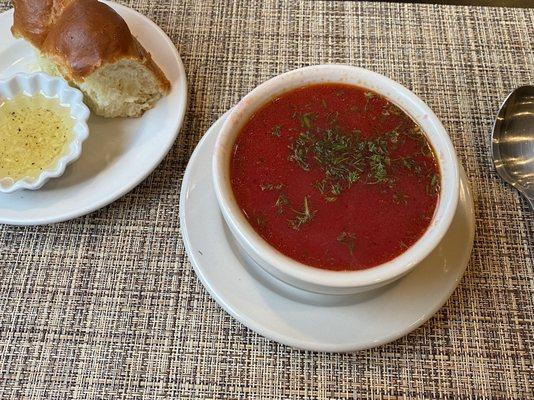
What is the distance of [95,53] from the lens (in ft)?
4.34

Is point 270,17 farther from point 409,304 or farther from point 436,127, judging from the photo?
point 409,304

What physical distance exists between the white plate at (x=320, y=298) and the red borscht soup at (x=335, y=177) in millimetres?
141

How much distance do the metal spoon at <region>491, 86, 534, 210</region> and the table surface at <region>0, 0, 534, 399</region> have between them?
30 millimetres

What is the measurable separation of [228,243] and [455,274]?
0.48 meters

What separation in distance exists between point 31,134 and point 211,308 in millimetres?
664

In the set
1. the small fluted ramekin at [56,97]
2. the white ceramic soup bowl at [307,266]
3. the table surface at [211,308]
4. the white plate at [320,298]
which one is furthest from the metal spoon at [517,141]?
the small fluted ramekin at [56,97]

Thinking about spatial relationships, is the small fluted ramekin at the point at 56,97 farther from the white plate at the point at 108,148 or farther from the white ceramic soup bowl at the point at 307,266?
the white ceramic soup bowl at the point at 307,266

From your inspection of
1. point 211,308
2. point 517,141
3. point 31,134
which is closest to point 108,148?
point 31,134

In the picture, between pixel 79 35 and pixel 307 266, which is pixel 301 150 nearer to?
pixel 307 266

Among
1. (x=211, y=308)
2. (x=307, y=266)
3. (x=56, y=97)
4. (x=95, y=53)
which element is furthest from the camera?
(x=56, y=97)

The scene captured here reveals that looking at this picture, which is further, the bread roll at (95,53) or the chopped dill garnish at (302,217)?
the bread roll at (95,53)

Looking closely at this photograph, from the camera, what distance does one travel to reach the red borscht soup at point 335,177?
1002mm

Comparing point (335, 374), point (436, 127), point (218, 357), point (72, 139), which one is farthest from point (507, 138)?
point (72, 139)

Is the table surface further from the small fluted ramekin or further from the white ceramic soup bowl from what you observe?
the white ceramic soup bowl
